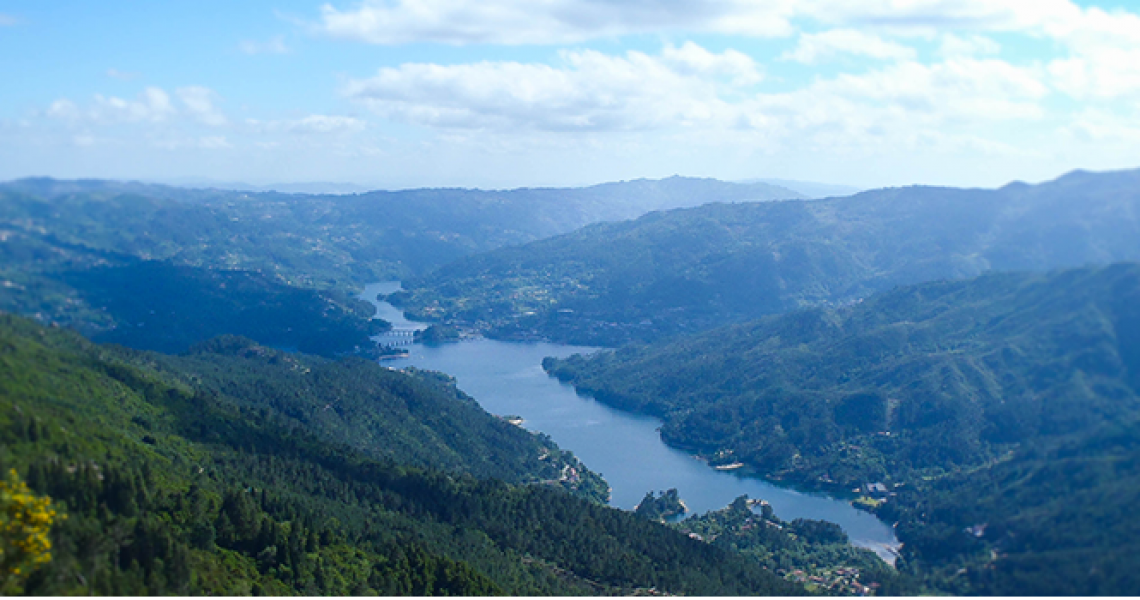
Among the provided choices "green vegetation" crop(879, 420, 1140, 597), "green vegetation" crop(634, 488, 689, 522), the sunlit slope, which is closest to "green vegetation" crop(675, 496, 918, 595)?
"green vegetation" crop(634, 488, 689, 522)

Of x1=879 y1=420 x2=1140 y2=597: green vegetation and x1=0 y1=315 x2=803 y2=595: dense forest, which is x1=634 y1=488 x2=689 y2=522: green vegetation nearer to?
x1=0 y1=315 x2=803 y2=595: dense forest

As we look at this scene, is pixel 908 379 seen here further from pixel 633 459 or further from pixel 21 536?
pixel 21 536

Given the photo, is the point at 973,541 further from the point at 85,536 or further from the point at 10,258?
the point at 10,258

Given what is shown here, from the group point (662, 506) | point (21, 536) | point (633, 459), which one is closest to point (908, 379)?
point (633, 459)

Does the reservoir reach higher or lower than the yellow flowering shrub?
lower

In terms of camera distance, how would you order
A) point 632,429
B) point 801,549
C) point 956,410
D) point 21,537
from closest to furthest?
point 21,537 → point 801,549 → point 956,410 → point 632,429

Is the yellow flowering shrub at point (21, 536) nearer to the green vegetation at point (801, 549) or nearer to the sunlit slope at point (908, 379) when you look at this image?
the green vegetation at point (801, 549)
